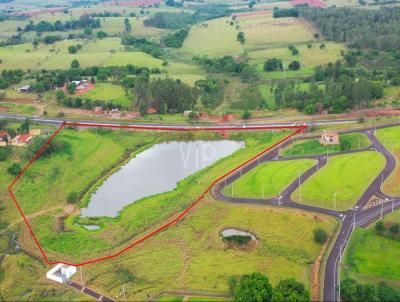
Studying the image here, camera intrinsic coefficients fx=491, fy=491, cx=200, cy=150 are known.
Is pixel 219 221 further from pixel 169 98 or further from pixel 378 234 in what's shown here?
pixel 169 98

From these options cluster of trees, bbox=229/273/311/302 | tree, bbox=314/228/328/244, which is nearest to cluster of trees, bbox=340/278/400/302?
cluster of trees, bbox=229/273/311/302

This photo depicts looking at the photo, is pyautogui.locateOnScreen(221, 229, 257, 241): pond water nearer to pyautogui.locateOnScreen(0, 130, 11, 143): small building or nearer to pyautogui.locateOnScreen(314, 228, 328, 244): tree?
pyautogui.locateOnScreen(314, 228, 328, 244): tree

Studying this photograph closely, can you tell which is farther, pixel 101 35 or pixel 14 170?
pixel 101 35

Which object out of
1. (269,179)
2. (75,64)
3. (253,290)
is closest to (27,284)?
(253,290)

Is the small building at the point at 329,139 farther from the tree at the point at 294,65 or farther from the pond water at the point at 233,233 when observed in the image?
the tree at the point at 294,65

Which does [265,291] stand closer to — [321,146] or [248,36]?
[321,146]

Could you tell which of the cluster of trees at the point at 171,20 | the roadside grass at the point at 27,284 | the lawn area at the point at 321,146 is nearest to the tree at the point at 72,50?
the cluster of trees at the point at 171,20

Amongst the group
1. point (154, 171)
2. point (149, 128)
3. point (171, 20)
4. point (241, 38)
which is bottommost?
Result: point (154, 171)

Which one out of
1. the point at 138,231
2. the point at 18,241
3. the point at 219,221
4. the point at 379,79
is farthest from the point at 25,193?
the point at 379,79
